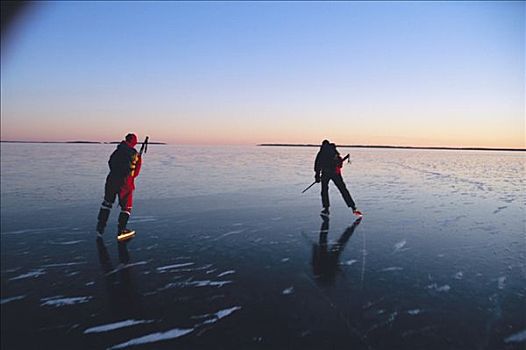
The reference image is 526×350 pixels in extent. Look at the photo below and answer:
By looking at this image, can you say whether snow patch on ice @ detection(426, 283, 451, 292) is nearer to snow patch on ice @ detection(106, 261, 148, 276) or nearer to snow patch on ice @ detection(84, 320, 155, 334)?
snow patch on ice @ detection(84, 320, 155, 334)

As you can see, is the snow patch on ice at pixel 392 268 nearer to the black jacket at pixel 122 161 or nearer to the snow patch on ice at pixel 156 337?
the snow patch on ice at pixel 156 337

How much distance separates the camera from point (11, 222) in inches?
283

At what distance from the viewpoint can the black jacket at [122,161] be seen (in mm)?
6570

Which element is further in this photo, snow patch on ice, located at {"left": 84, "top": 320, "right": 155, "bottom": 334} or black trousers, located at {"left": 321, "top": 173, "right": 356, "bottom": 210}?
black trousers, located at {"left": 321, "top": 173, "right": 356, "bottom": 210}

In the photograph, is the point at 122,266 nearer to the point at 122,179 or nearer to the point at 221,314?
the point at 221,314

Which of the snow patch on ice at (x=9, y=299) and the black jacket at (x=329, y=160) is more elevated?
the black jacket at (x=329, y=160)

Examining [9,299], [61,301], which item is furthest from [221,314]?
[9,299]

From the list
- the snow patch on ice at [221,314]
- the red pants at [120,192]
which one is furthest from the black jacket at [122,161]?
the snow patch on ice at [221,314]

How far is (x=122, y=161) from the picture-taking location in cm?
658

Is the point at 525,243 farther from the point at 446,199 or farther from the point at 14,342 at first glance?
the point at 14,342

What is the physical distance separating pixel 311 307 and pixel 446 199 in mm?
9898

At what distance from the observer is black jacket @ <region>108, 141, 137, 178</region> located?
657 centimetres

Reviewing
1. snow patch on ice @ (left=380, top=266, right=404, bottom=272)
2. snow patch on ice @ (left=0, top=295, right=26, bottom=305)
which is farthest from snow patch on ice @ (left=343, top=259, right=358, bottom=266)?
snow patch on ice @ (left=0, top=295, right=26, bottom=305)

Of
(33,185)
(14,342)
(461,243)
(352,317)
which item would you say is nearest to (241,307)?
(352,317)
